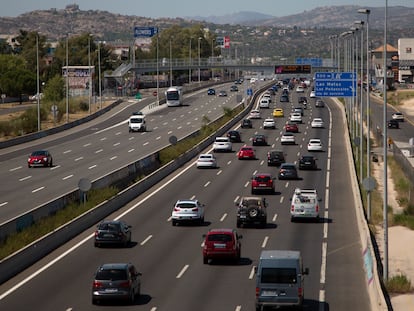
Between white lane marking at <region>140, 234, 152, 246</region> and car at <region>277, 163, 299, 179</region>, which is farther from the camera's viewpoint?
car at <region>277, 163, 299, 179</region>

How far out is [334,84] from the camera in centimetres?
7788

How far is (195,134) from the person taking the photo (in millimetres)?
92375

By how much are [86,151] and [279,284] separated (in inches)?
2299

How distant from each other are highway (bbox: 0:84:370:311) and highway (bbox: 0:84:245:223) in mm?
5842

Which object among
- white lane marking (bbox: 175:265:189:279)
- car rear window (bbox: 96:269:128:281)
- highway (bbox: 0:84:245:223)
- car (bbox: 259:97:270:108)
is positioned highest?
car rear window (bbox: 96:269:128:281)

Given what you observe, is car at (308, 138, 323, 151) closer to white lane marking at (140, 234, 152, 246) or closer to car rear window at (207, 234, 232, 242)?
white lane marking at (140, 234, 152, 246)

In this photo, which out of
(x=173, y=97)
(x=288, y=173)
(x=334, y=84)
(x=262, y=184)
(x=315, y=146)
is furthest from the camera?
(x=173, y=97)

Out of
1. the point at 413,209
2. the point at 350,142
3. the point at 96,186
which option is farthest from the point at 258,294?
the point at 350,142

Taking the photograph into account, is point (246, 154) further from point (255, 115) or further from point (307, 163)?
point (255, 115)

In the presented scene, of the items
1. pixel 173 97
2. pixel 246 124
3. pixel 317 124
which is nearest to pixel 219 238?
pixel 246 124

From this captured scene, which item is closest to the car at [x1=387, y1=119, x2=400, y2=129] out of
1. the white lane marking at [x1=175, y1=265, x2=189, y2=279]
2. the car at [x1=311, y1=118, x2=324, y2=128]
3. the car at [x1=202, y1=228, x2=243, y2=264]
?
the car at [x1=311, y1=118, x2=324, y2=128]

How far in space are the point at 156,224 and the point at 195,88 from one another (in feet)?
432

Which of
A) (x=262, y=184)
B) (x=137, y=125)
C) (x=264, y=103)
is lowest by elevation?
(x=262, y=184)

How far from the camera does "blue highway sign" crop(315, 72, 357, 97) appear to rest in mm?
77125
